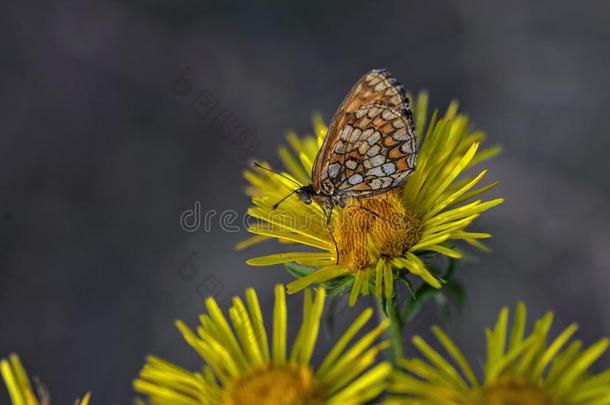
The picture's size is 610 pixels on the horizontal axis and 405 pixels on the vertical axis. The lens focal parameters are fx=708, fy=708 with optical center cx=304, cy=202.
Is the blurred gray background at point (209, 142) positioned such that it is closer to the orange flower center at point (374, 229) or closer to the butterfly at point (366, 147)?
the butterfly at point (366, 147)

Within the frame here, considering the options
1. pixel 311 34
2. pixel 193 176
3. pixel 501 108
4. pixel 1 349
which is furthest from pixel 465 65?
pixel 1 349

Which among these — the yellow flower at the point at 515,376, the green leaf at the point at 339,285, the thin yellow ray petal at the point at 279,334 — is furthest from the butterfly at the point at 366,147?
the yellow flower at the point at 515,376

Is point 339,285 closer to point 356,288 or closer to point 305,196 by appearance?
point 356,288

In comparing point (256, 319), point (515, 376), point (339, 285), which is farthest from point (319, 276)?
point (515, 376)

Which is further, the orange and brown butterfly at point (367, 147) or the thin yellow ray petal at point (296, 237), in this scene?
the orange and brown butterfly at point (367, 147)

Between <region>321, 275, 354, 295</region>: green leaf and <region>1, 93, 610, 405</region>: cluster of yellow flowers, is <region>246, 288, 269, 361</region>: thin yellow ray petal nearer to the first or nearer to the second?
<region>1, 93, 610, 405</region>: cluster of yellow flowers

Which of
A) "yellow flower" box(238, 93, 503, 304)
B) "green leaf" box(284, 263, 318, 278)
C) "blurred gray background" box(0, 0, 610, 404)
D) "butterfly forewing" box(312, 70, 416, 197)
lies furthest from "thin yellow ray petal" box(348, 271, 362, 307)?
"blurred gray background" box(0, 0, 610, 404)

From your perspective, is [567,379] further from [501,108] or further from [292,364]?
[501,108]
